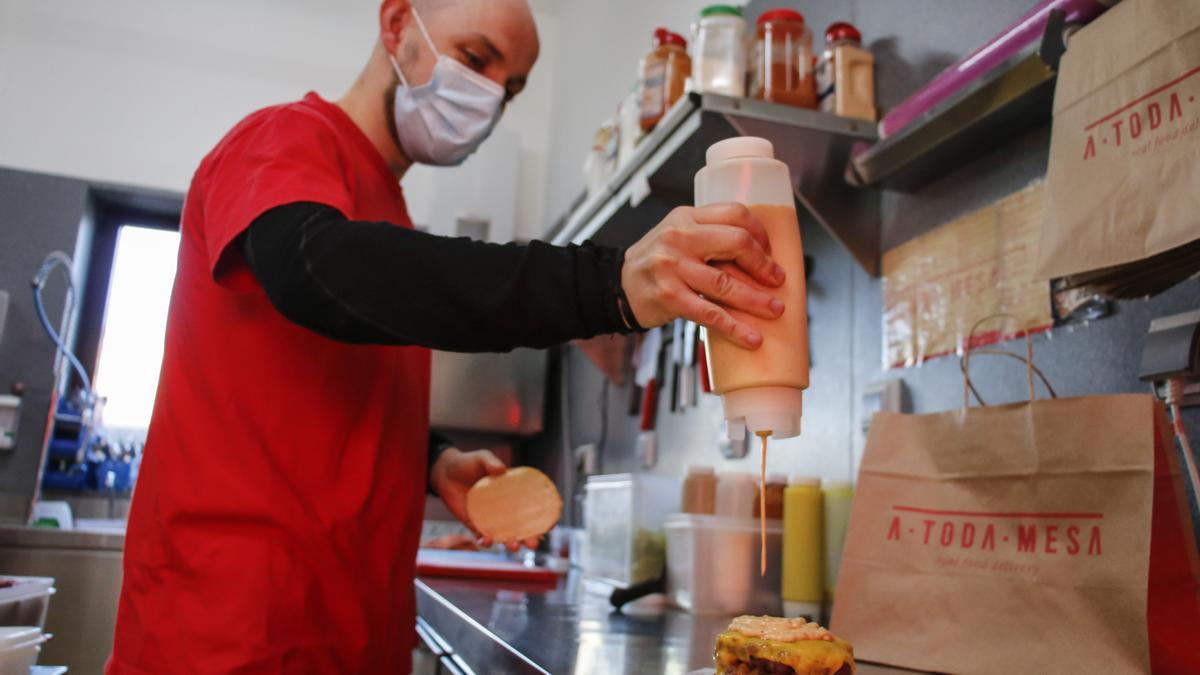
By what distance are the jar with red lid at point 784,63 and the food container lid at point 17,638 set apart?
124 centimetres

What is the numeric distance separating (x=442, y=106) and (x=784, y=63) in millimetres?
629

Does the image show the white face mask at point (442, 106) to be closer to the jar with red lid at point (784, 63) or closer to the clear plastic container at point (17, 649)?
the jar with red lid at point (784, 63)

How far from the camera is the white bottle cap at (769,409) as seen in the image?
62 cm

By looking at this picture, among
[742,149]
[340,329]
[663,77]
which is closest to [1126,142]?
[742,149]

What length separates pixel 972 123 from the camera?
113 cm

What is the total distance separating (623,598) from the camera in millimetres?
1380

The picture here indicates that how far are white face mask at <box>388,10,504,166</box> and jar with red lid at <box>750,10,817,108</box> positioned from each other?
50 cm

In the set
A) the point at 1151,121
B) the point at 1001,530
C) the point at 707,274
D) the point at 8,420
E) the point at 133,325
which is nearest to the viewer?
the point at 707,274

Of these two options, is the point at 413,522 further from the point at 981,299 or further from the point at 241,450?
the point at 981,299

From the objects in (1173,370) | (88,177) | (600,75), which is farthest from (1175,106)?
(88,177)

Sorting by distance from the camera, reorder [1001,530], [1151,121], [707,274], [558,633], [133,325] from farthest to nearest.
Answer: [133,325], [558,633], [1001,530], [1151,121], [707,274]

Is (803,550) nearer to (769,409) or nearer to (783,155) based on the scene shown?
(783,155)

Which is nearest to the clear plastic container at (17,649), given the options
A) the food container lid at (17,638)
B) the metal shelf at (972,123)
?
the food container lid at (17,638)

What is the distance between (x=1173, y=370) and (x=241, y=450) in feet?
3.13
